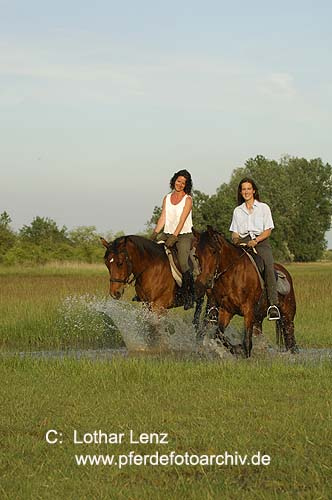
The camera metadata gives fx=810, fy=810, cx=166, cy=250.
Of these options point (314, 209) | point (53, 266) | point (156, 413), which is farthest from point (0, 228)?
point (314, 209)

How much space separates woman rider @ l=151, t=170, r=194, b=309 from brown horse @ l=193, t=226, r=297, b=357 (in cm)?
81

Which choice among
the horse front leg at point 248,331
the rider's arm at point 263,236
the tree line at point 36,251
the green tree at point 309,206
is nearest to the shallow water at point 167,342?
the horse front leg at point 248,331

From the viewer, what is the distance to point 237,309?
36.1ft

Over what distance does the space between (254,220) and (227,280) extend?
115cm

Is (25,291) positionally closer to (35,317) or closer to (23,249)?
(35,317)

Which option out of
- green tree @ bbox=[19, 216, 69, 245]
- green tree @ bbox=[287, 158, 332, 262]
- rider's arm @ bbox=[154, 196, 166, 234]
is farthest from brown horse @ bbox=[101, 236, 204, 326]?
green tree @ bbox=[287, 158, 332, 262]

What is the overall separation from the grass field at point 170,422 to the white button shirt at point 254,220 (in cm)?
181

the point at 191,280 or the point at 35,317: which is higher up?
the point at 191,280

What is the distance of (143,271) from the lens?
1153 centimetres

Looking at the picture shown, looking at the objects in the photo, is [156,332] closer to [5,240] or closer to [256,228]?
[256,228]

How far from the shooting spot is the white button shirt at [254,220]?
11500 millimetres

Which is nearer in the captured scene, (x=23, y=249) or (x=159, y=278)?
(x=159, y=278)

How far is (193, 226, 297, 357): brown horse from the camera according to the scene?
1067cm

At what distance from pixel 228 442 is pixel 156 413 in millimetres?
1179
